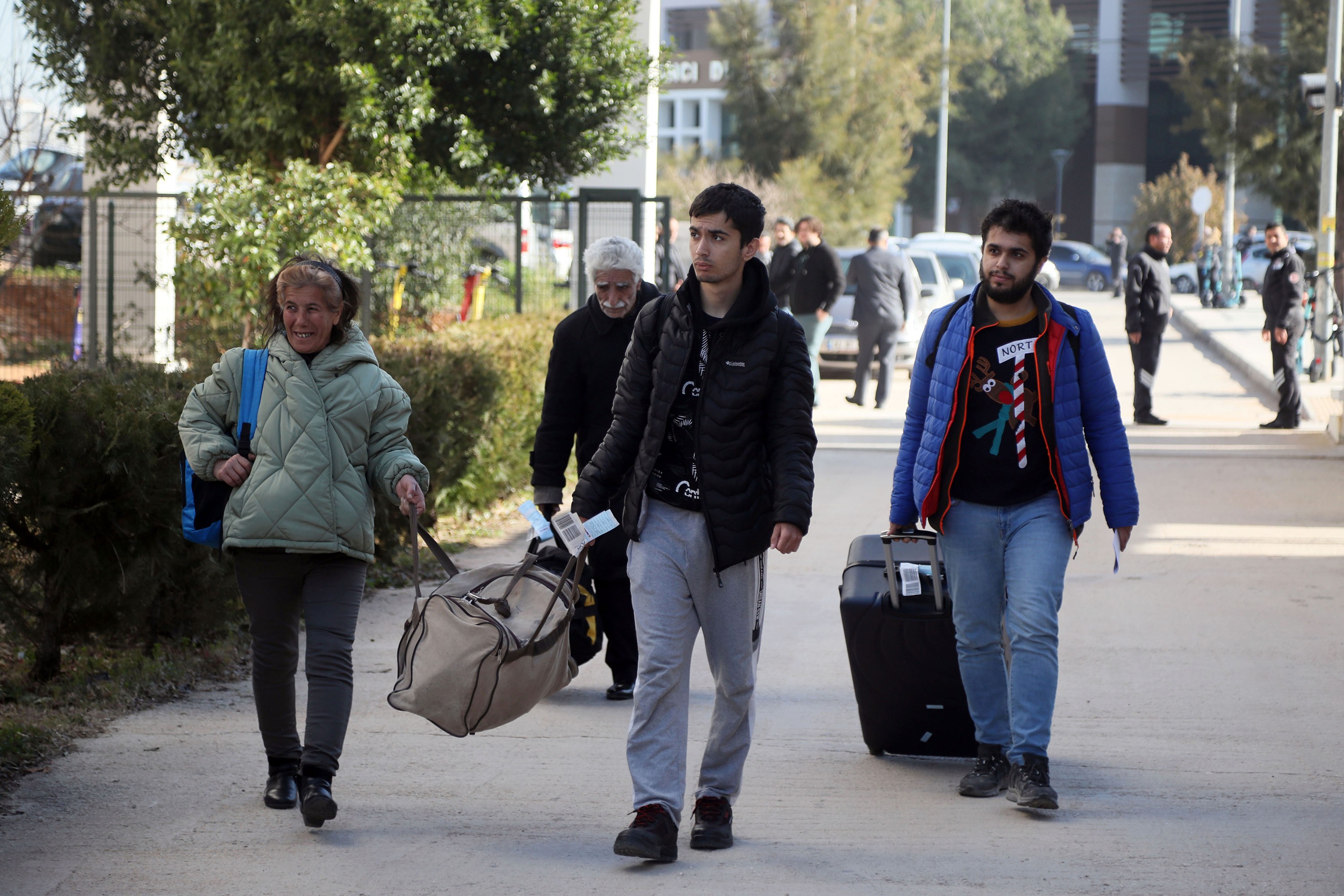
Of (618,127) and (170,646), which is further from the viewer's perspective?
(618,127)

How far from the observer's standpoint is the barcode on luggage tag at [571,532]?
4.15 metres

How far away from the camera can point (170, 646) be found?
6215 mm

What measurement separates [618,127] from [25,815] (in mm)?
9694

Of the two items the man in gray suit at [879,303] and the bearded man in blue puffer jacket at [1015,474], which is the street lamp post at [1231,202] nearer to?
the man in gray suit at [879,303]

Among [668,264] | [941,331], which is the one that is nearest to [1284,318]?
[668,264]

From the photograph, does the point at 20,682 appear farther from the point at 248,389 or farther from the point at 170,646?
the point at 248,389

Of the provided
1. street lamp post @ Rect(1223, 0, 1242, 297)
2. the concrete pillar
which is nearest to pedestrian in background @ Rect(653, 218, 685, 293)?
street lamp post @ Rect(1223, 0, 1242, 297)

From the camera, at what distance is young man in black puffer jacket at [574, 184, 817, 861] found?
161 inches

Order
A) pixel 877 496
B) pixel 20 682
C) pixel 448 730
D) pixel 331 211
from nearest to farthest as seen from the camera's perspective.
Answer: pixel 448 730
pixel 20 682
pixel 877 496
pixel 331 211

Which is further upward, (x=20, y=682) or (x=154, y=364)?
(x=154, y=364)

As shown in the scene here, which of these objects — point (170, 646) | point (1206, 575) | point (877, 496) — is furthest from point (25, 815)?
point (877, 496)

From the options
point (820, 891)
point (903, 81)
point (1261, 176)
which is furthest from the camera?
point (903, 81)

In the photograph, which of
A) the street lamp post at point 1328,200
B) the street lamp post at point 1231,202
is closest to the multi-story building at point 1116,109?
the street lamp post at point 1231,202

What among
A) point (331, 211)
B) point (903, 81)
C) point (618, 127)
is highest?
point (903, 81)
